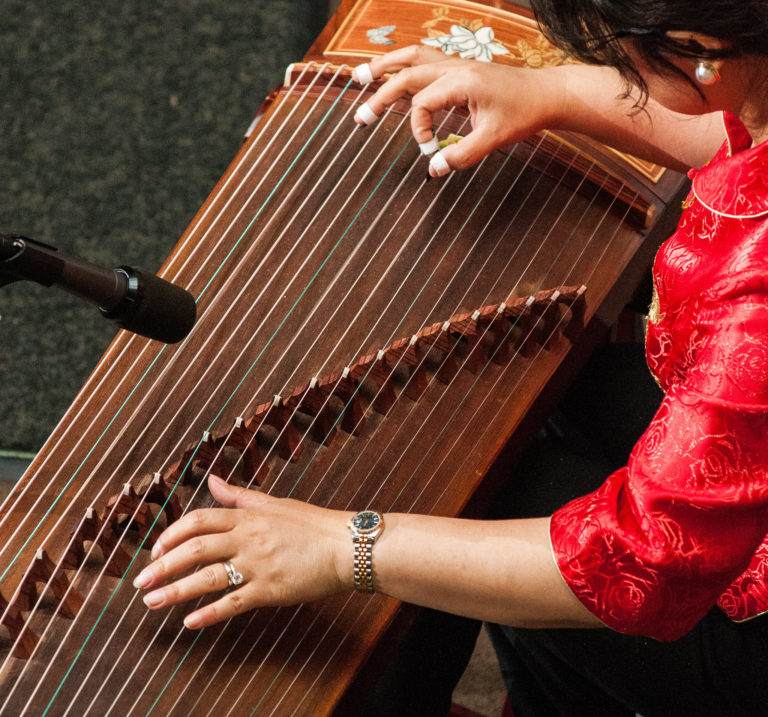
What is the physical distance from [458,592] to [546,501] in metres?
0.39

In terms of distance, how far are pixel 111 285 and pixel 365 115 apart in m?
→ 0.64

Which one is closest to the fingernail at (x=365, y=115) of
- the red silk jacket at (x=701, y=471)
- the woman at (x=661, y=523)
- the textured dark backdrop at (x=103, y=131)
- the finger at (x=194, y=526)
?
the woman at (x=661, y=523)

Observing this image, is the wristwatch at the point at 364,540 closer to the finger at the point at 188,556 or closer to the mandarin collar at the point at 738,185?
the finger at the point at 188,556

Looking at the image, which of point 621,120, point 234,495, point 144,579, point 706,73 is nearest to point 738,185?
point 706,73

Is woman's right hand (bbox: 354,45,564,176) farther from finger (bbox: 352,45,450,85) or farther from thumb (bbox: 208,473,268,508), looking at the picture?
thumb (bbox: 208,473,268,508)

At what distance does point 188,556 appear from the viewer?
3.25 feet

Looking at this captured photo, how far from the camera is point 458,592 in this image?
103 cm

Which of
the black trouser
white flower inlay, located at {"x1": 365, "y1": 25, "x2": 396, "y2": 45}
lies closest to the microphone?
the black trouser

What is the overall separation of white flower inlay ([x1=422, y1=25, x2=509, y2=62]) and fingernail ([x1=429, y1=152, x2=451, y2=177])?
0.31m

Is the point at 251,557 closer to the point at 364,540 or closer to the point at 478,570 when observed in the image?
the point at 364,540

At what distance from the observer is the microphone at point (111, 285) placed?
0.75 m

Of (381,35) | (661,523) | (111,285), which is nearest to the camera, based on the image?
(111,285)

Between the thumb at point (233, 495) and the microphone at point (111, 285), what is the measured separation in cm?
26

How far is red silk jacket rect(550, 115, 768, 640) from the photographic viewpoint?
2.95 feet
